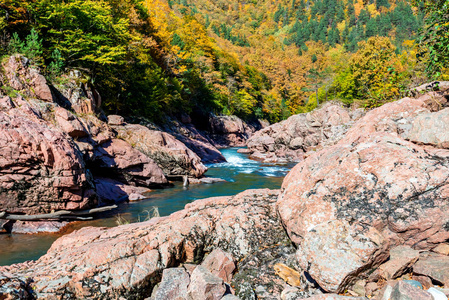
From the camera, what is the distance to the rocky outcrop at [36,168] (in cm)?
912

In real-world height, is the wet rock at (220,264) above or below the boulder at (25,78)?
below

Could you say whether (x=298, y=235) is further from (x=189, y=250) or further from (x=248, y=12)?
(x=248, y=12)

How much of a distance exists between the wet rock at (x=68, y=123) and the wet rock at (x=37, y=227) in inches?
Answer: 179

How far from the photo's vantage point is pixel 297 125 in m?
33.6

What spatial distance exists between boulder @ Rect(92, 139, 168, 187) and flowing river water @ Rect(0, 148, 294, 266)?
3.19 feet

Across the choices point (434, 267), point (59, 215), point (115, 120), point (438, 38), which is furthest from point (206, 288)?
point (115, 120)

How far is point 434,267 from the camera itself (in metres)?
3.25

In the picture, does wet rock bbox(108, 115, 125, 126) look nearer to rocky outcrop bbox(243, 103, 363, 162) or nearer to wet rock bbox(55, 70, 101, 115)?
wet rock bbox(55, 70, 101, 115)

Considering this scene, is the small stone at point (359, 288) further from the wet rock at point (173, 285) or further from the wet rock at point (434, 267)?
the wet rock at point (173, 285)

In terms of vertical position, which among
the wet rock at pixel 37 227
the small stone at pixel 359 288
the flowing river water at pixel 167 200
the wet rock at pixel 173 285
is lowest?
the flowing river water at pixel 167 200

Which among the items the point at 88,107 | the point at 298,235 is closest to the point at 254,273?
the point at 298,235

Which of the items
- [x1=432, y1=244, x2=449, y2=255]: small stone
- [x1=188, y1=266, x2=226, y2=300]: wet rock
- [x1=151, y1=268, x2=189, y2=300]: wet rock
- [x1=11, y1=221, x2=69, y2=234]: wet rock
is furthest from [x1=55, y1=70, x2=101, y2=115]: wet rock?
[x1=432, y1=244, x2=449, y2=255]: small stone

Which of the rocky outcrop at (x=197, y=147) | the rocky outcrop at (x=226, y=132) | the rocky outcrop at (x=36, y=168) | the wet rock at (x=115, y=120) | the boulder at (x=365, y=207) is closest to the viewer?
the boulder at (x=365, y=207)

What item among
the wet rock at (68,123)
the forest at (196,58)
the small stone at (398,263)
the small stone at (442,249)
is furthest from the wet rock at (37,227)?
the small stone at (442,249)
